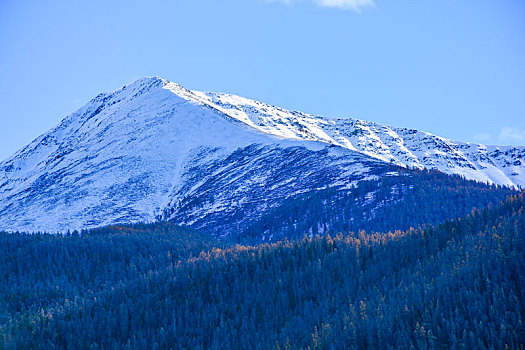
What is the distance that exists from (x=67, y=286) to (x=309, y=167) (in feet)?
162

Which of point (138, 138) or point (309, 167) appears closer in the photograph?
point (309, 167)

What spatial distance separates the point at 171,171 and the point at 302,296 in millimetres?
76519

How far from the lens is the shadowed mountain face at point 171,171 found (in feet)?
245

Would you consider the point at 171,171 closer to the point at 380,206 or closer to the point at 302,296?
the point at 380,206

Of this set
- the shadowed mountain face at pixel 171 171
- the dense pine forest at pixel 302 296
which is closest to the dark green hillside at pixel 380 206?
the shadowed mountain face at pixel 171 171

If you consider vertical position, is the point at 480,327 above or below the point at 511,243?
below

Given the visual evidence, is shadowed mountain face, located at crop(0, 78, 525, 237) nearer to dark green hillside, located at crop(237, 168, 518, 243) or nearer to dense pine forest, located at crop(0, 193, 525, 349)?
dark green hillside, located at crop(237, 168, 518, 243)

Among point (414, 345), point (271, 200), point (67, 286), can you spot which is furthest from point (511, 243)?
point (271, 200)

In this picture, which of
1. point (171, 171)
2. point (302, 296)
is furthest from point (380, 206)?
point (171, 171)

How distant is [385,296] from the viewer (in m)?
26.0

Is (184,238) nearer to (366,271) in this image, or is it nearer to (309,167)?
(309,167)

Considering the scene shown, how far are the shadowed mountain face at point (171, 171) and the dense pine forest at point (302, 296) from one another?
76.4 feet

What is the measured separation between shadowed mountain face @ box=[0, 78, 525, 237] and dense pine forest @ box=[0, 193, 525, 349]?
23.3 m

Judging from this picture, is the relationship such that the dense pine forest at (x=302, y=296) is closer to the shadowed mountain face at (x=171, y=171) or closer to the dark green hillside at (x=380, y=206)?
the dark green hillside at (x=380, y=206)
